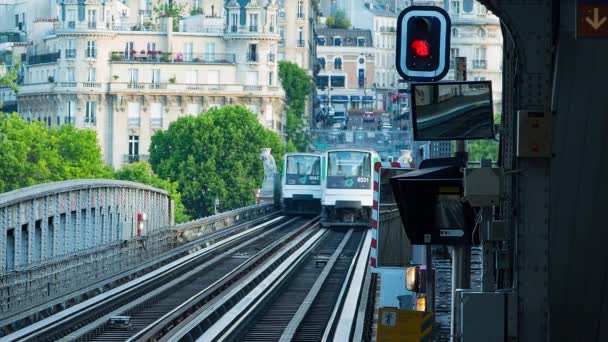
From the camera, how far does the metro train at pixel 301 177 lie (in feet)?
241

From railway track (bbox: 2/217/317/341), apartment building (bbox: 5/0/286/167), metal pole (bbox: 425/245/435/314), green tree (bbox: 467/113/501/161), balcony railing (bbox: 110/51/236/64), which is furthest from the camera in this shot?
balcony railing (bbox: 110/51/236/64)

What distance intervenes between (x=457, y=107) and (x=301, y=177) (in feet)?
187

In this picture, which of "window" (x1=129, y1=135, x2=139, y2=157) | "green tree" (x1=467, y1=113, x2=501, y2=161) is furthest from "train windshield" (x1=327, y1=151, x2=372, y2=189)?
"window" (x1=129, y1=135, x2=139, y2=157)

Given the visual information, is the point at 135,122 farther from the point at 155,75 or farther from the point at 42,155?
the point at 42,155

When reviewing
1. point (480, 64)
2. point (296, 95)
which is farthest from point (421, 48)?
point (296, 95)

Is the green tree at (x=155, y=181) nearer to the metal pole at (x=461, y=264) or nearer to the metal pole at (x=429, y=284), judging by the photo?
the metal pole at (x=429, y=284)

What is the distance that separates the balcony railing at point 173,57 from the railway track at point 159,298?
99010mm

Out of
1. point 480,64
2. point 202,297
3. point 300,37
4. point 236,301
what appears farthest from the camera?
point 300,37

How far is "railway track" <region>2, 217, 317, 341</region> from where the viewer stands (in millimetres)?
29344

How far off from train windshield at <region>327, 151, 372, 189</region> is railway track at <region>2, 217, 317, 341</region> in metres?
8.38

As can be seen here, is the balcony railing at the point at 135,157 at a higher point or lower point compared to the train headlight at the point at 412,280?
higher

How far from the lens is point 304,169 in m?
73.5

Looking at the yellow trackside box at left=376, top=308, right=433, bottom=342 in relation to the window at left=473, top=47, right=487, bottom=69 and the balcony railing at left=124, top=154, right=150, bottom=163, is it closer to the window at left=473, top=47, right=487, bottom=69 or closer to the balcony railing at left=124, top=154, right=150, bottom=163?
the balcony railing at left=124, top=154, right=150, bottom=163

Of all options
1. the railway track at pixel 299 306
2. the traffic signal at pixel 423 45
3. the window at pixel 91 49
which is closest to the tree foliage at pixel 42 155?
the window at pixel 91 49
